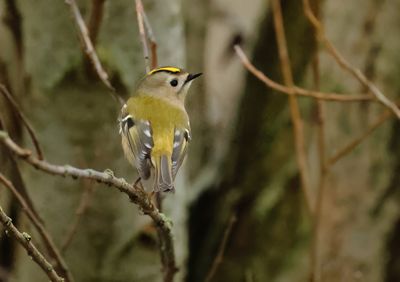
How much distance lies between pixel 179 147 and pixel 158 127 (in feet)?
0.35

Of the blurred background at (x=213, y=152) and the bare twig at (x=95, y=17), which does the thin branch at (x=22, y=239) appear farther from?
the bare twig at (x=95, y=17)

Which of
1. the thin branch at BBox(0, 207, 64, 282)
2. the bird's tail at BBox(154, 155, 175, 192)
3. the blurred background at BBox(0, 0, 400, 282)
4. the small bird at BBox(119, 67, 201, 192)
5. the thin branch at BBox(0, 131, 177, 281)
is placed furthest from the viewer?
the blurred background at BBox(0, 0, 400, 282)

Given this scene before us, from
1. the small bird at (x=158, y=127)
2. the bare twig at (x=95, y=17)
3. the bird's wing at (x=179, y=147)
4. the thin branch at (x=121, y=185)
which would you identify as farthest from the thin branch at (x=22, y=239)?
the bare twig at (x=95, y=17)

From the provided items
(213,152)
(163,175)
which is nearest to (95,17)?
(163,175)

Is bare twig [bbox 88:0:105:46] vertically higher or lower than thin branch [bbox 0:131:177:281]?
higher

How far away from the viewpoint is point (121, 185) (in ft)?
4.35

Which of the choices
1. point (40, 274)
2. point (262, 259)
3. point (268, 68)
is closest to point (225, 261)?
point (262, 259)

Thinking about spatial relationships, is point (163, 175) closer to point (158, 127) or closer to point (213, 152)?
point (158, 127)

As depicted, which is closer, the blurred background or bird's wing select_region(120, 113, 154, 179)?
bird's wing select_region(120, 113, 154, 179)

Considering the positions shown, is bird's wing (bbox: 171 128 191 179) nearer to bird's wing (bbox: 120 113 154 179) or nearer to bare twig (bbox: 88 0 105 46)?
bird's wing (bbox: 120 113 154 179)

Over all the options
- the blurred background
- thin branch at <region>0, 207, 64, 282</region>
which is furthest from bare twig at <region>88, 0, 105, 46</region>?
thin branch at <region>0, 207, 64, 282</region>

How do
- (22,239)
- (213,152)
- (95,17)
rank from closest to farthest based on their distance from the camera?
(22,239), (95,17), (213,152)

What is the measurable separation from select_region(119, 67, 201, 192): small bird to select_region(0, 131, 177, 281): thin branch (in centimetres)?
11

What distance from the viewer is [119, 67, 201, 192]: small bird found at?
1870 millimetres
